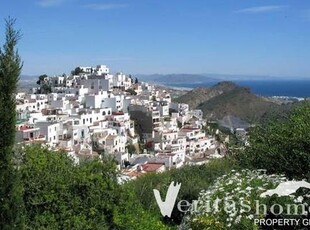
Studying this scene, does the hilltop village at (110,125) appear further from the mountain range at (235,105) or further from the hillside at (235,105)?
the hillside at (235,105)

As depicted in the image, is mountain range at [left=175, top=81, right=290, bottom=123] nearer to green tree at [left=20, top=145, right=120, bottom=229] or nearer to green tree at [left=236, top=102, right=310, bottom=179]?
green tree at [left=236, top=102, right=310, bottom=179]

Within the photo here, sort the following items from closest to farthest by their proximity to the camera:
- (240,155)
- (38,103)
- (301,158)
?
(301,158) → (240,155) → (38,103)

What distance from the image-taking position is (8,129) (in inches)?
270

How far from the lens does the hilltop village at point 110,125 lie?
40.9m

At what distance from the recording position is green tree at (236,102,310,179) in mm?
7559

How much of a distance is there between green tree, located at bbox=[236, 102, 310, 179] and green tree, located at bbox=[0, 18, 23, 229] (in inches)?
161

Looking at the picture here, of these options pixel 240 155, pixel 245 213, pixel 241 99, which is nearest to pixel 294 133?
pixel 240 155

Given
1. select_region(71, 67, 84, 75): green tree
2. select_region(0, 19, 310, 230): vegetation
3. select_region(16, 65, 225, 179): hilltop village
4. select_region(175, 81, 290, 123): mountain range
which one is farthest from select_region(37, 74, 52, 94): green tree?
select_region(0, 19, 310, 230): vegetation

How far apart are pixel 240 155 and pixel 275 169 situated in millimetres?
1443

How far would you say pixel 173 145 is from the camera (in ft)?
163

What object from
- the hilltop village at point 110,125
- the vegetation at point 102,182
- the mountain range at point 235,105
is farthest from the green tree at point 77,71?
the vegetation at point 102,182

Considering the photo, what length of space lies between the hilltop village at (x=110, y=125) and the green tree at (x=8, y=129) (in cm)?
2499

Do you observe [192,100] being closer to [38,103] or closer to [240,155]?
[38,103]

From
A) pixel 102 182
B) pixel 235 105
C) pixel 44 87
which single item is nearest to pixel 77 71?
pixel 44 87
